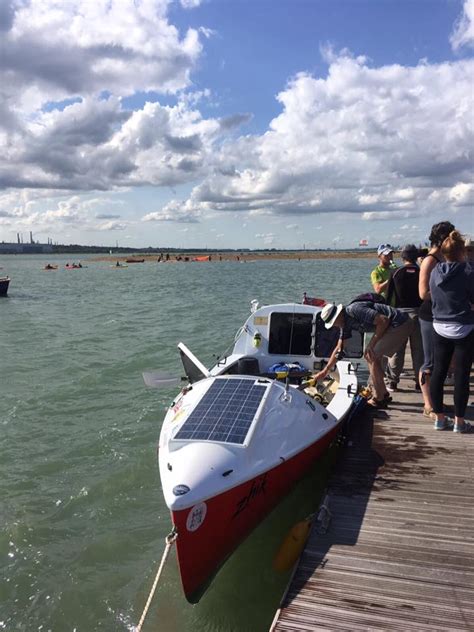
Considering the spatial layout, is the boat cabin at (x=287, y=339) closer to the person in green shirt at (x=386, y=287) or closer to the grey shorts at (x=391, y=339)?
the person in green shirt at (x=386, y=287)

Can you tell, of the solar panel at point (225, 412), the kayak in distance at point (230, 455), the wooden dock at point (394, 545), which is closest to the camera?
the wooden dock at point (394, 545)

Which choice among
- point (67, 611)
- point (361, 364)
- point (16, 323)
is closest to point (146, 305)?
point (16, 323)

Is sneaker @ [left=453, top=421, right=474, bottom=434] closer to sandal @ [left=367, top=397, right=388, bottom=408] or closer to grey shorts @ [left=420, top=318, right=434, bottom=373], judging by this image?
grey shorts @ [left=420, top=318, right=434, bottom=373]

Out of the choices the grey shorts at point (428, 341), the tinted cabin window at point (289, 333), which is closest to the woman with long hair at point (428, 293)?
the grey shorts at point (428, 341)

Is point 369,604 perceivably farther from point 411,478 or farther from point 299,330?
point 299,330

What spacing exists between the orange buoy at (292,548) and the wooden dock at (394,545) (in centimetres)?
12

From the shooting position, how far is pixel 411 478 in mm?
5672

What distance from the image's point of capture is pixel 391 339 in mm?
7105

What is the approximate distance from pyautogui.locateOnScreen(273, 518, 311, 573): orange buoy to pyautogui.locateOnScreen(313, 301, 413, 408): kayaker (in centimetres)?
226

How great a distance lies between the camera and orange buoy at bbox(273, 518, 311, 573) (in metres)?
4.73

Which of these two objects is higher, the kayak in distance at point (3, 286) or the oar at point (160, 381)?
the oar at point (160, 381)

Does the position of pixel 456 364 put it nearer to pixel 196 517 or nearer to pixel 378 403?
pixel 378 403

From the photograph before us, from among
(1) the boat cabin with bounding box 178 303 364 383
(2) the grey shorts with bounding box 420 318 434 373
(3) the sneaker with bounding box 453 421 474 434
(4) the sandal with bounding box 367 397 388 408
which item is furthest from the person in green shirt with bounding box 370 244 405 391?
(3) the sneaker with bounding box 453 421 474 434

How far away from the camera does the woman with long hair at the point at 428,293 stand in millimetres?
6410
